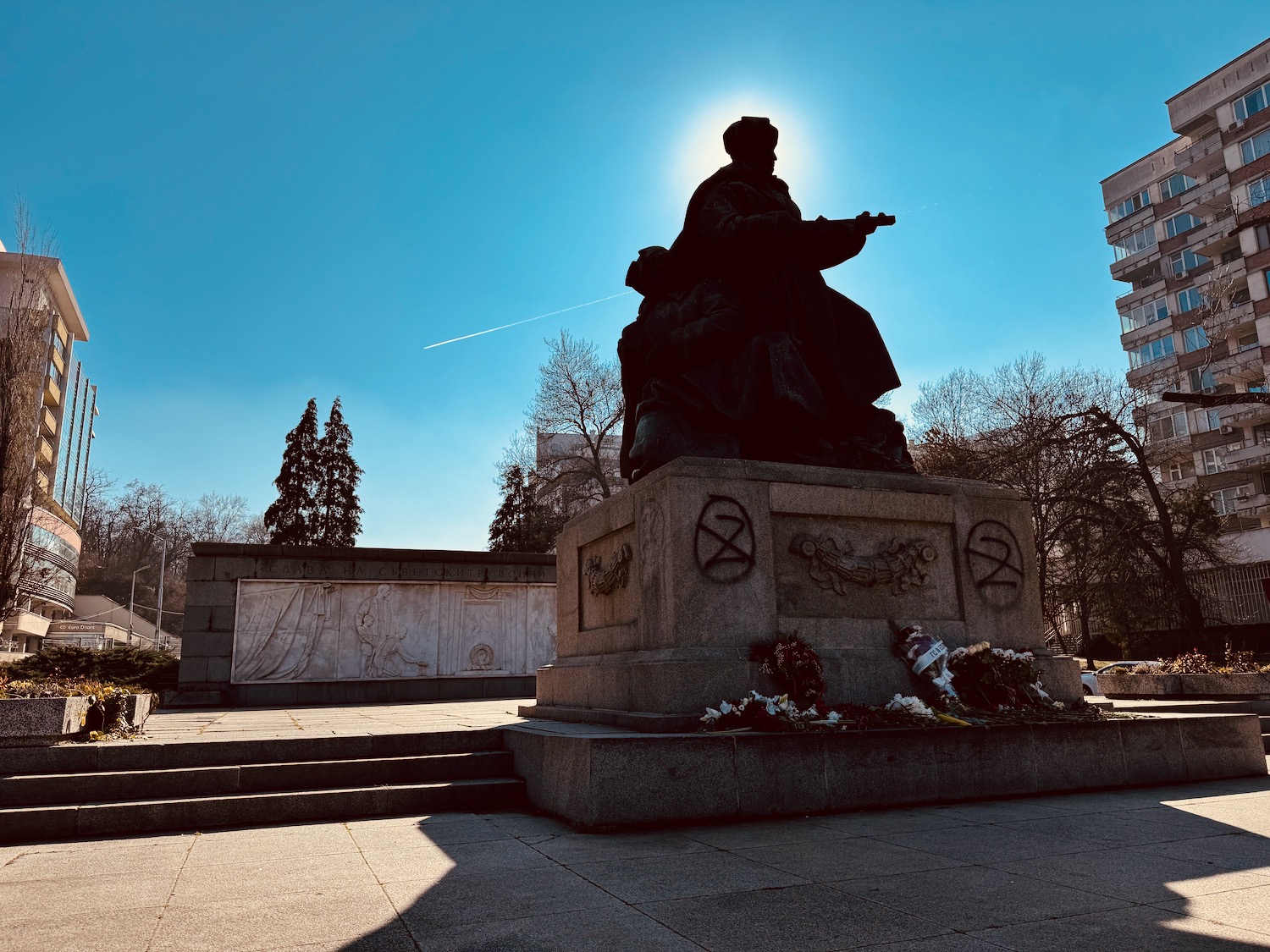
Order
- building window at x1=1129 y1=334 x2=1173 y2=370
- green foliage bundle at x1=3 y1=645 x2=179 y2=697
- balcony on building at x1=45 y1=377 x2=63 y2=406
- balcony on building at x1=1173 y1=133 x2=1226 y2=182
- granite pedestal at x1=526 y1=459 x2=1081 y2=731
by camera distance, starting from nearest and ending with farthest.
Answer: granite pedestal at x1=526 y1=459 x2=1081 y2=731, green foliage bundle at x1=3 y1=645 x2=179 y2=697, balcony on building at x1=1173 y1=133 x2=1226 y2=182, building window at x1=1129 y1=334 x2=1173 y2=370, balcony on building at x1=45 y1=377 x2=63 y2=406

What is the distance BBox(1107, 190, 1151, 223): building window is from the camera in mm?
51500

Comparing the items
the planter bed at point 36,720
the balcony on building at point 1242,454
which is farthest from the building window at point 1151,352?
the planter bed at point 36,720

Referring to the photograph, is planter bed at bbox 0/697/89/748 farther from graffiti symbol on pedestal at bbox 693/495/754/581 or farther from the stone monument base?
graffiti symbol on pedestal at bbox 693/495/754/581

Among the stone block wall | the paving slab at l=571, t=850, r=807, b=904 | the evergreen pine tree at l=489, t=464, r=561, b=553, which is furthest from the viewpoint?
the evergreen pine tree at l=489, t=464, r=561, b=553

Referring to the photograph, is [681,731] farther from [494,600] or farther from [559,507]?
[559,507]

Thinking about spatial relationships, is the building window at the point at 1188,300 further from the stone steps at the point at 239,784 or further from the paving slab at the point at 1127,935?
the paving slab at the point at 1127,935

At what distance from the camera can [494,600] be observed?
1922cm

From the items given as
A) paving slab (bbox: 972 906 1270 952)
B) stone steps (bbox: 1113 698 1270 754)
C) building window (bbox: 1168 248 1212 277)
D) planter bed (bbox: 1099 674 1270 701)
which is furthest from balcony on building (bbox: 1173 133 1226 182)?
paving slab (bbox: 972 906 1270 952)

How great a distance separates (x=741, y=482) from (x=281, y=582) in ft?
43.6

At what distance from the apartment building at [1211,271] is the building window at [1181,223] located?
0.21 feet

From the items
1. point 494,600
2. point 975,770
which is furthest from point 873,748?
point 494,600

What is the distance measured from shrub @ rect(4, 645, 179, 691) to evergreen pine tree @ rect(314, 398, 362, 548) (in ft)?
88.6

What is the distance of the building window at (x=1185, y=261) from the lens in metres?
47.7

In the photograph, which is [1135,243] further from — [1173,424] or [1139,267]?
[1173,424]
